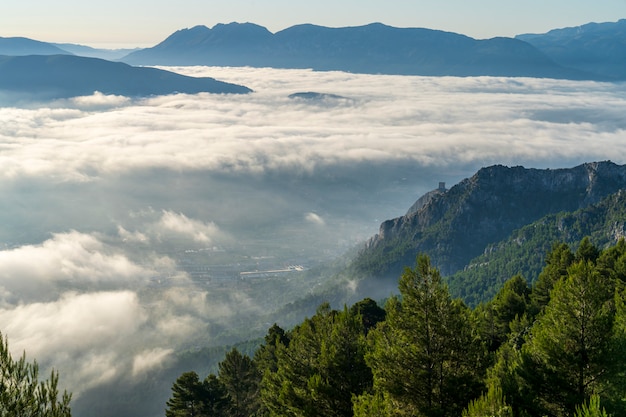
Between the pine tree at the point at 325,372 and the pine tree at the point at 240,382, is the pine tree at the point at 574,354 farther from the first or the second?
the pine tree at the point at 240,382

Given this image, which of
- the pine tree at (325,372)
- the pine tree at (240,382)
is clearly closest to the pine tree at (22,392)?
the pine tree at (325,372)

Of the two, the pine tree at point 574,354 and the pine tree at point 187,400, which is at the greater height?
the pine tree at point 574,354

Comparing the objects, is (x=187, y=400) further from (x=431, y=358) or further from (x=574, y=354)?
(x=574, y=354)

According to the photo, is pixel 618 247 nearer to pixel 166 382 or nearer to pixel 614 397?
pixel 614 397

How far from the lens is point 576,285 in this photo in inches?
1299

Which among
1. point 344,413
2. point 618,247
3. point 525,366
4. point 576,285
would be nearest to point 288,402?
point 344,413

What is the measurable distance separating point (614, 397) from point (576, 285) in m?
5.74

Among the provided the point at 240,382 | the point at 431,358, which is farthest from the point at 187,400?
the point at 431,358

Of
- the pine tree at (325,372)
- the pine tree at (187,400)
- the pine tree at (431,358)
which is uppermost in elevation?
the pine tree at (431,358)

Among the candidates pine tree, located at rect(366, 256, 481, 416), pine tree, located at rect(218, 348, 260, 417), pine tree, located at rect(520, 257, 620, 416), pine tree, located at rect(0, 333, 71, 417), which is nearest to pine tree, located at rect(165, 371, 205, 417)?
pine tree, located at rect(218, 348, 260, 417)

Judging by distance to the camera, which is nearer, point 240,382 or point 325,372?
point 325,372

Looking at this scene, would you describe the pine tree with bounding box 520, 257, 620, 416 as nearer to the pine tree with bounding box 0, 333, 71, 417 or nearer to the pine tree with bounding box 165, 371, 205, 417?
the pine tree with bounding box 0, 333, 71, 417

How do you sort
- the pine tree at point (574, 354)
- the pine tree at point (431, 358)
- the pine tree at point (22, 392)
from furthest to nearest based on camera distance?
the pine tree at point (431, 358) < the pine tree at point (574, 354) < the pine tree at point (22, 392)

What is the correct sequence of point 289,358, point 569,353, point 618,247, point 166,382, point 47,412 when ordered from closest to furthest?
point 47,412, point 569,353, point 289,358, point 618,247, point 166,382
